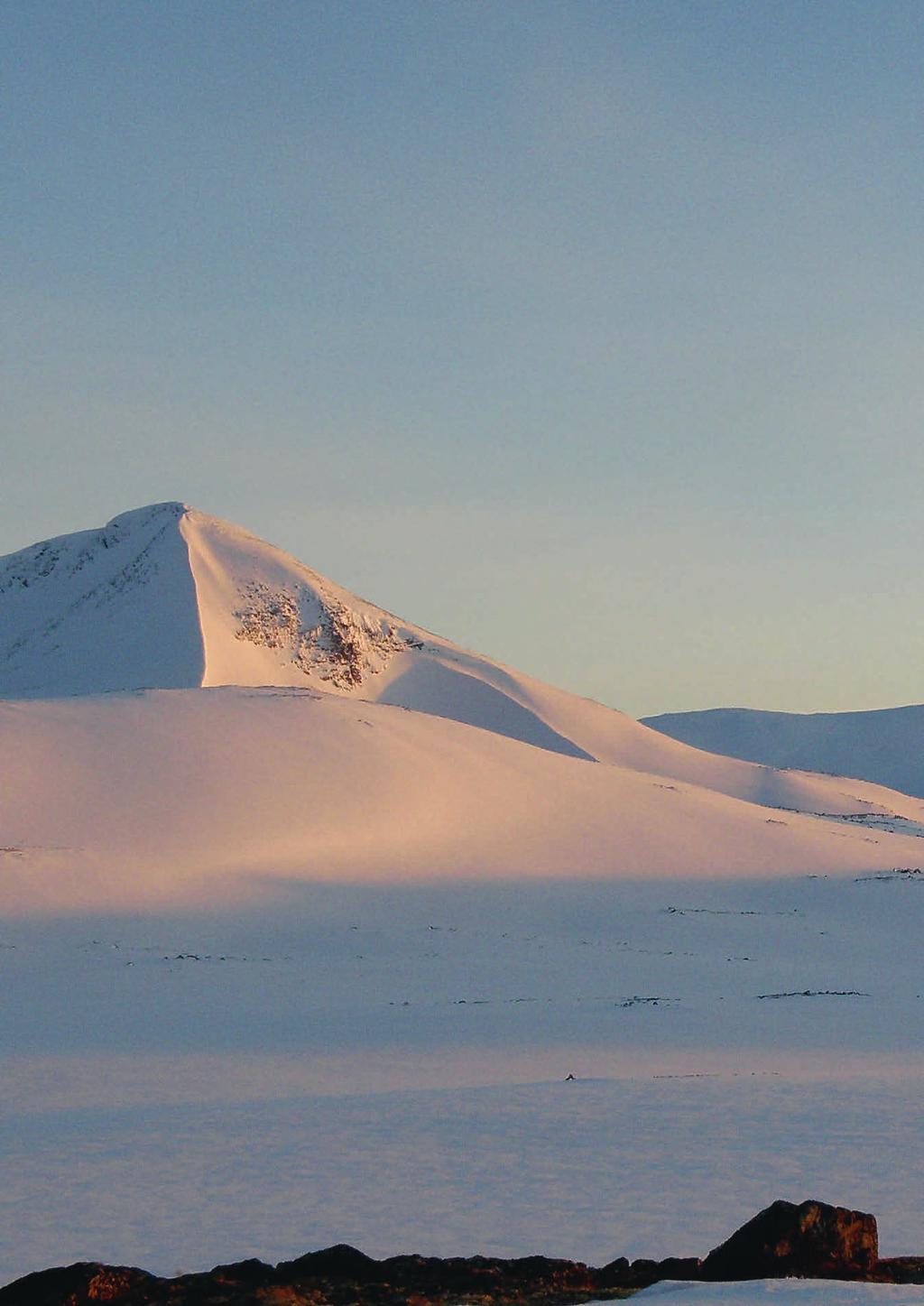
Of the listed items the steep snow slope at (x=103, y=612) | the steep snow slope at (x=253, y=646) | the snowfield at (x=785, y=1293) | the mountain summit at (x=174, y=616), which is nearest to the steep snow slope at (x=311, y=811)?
the snowfield at (x=785, y=1293)

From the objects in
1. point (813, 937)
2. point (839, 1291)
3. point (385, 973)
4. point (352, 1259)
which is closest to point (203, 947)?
point (385, 973)

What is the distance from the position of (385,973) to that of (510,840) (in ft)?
49.2

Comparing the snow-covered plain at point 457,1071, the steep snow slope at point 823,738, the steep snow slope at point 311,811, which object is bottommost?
the snow-covered plain at point 457,1071

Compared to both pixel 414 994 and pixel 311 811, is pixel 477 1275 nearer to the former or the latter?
pixel 414 994

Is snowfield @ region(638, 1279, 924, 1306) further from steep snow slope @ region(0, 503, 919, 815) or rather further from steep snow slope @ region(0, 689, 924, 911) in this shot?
steep snow slope @ region(0, 503, 919, 815)

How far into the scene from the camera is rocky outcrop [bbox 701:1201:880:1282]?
8.11 metres

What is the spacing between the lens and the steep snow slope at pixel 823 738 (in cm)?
15054

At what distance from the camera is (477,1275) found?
8.43m

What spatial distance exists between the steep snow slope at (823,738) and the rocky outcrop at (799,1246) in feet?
455

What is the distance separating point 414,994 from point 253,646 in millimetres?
65374

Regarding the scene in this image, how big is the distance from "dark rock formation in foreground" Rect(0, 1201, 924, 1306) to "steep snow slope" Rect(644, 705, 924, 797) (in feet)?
456

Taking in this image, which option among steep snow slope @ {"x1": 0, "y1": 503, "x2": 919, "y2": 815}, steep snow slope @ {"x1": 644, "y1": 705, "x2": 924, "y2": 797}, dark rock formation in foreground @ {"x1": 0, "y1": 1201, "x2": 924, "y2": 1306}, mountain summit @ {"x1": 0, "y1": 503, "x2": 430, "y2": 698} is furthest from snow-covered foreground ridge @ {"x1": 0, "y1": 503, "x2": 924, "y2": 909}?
steep snow slope @ {"x1": 644, "y1": 705, "x2": 924, "y2": 797}

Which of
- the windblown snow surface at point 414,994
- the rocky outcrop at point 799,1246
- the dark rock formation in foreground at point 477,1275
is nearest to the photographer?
the dark rock formation in foreground at point 477,1275

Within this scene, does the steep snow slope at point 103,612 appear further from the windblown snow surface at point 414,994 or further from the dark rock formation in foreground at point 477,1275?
the dark rock formation in foreground at point 477,1275
